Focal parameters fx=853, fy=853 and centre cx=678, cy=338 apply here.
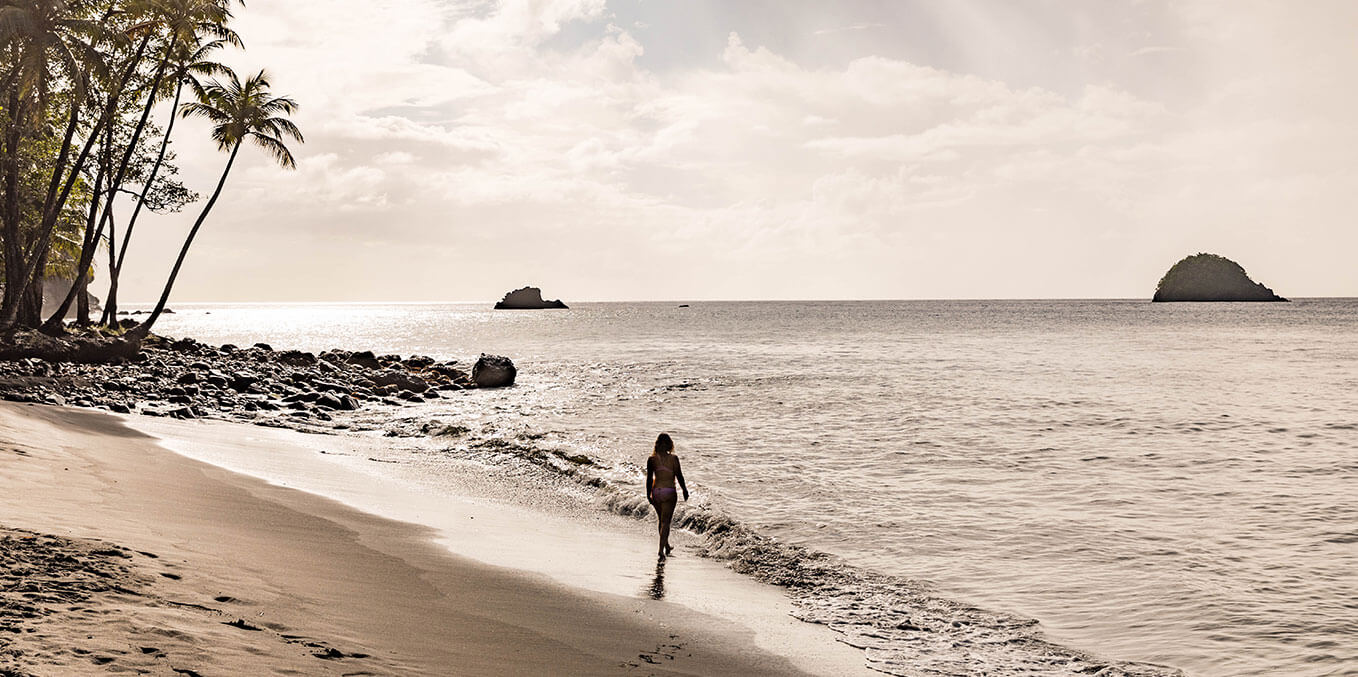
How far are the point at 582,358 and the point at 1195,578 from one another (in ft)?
164

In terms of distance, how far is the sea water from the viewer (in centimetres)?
902

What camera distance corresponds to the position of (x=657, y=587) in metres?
9.81

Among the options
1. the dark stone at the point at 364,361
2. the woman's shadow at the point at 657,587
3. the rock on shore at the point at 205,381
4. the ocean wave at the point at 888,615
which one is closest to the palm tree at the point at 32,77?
the rock on shore at the point at 205,381

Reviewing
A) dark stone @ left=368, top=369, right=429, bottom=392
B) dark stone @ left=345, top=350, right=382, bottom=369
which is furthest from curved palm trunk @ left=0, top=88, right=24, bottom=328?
dark stone @ left=345, top=350, right=382, bottom=369

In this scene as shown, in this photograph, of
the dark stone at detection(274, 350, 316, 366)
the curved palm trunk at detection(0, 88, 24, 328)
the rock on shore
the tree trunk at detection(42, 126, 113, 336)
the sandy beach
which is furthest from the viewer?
the dark stone at detection(274, 350, 316, 366)

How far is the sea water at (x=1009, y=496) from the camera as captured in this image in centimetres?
902

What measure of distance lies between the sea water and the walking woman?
1003mm

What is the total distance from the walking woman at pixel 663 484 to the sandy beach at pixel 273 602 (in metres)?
2.41

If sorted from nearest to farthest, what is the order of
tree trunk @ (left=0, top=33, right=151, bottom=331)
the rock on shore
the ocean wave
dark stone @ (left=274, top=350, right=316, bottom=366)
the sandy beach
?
the sandy beach
the ocean wave
the rock on shore
tree trunk @ (left=0, top=33, right=151, bottom=331)
dark stone @ (left=274, top=350, right=316, bottom=366)

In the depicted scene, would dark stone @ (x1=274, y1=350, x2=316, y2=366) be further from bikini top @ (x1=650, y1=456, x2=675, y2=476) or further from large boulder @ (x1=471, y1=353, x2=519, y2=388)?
bikini top @ (x1=650, y1=456, x2=675, y2=476)

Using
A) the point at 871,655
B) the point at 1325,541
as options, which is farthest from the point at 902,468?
the point at 871,655

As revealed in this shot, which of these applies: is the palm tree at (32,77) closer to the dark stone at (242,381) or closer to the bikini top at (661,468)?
the dark stone at (242,381)

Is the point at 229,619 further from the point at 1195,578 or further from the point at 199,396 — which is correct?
the point at 199,396

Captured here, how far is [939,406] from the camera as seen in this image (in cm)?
2955
